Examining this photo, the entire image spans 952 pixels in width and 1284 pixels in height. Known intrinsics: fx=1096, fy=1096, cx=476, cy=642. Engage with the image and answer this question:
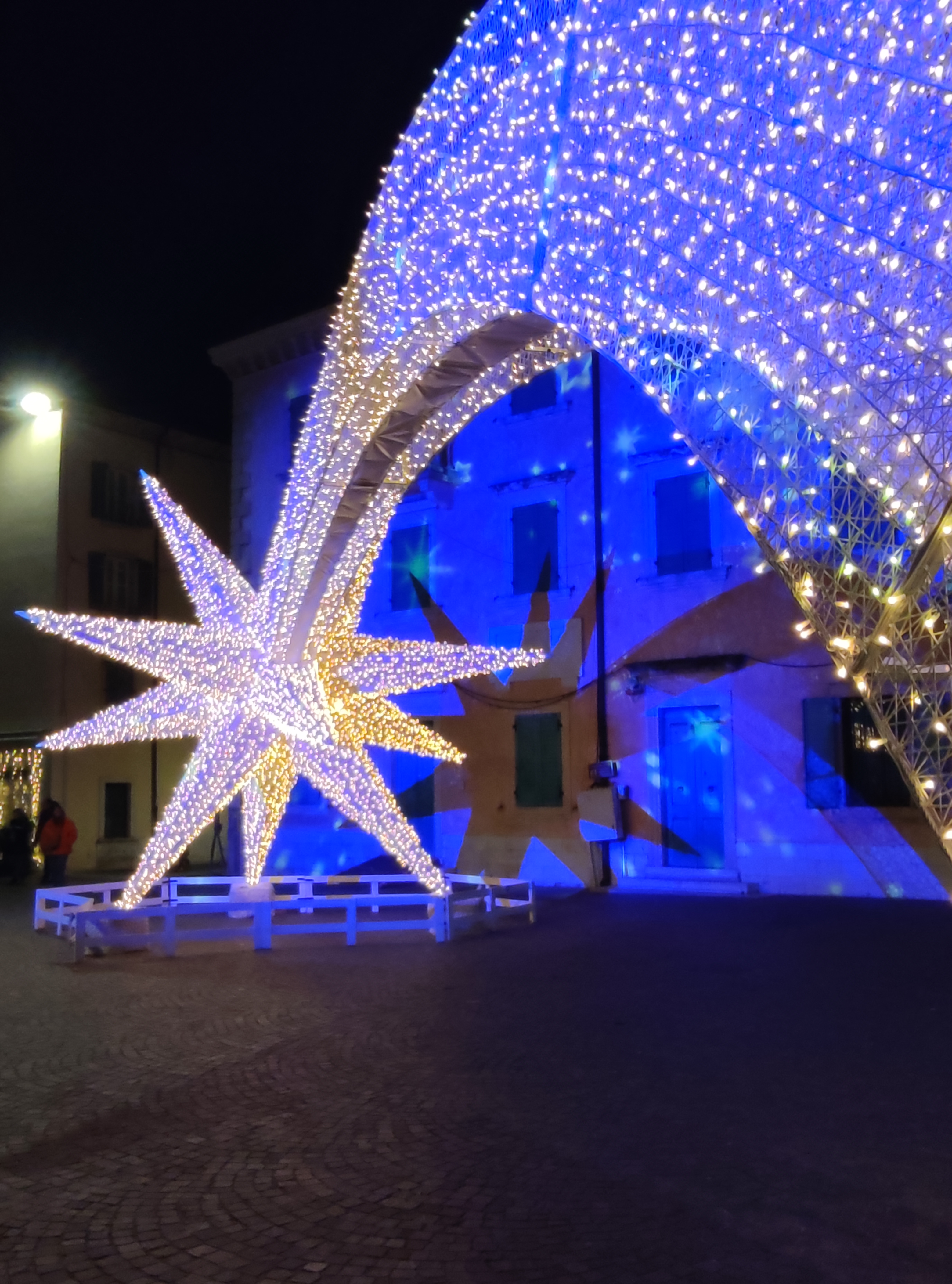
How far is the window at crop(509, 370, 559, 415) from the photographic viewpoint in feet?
60.3

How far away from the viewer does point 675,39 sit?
8570 millimetres

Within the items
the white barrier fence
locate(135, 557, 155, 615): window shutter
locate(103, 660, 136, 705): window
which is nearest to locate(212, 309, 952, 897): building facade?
the white barrier fence

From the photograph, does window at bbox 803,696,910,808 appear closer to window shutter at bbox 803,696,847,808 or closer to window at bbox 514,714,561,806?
window shutter at bbox 803,696,847,808

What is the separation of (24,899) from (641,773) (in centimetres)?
1013

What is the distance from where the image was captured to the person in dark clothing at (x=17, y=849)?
69.7 ft

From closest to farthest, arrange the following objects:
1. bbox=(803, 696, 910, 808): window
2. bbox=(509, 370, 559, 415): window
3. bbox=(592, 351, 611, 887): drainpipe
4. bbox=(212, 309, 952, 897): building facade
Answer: bbox=(803, 696, 910, 808): window < bbox=(212, 309, 952, 897): building facade < bbox=(592, 351, 611, 887): drainpipe < bbox=(509, 370, 559, 415): window

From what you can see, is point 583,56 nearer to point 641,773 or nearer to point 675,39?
point 675,39

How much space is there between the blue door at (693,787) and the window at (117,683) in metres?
14.3

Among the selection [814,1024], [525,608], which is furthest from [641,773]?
[814,1024]

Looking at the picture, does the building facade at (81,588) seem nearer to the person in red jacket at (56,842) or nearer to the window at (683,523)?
the person in red jacket at (56,842)

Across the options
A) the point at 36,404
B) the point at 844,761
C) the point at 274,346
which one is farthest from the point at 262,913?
the point at 36,404

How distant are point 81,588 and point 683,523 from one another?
1518cm

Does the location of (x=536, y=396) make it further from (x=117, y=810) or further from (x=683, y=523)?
(x=117, y=810)

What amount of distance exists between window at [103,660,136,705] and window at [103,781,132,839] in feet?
6.60
